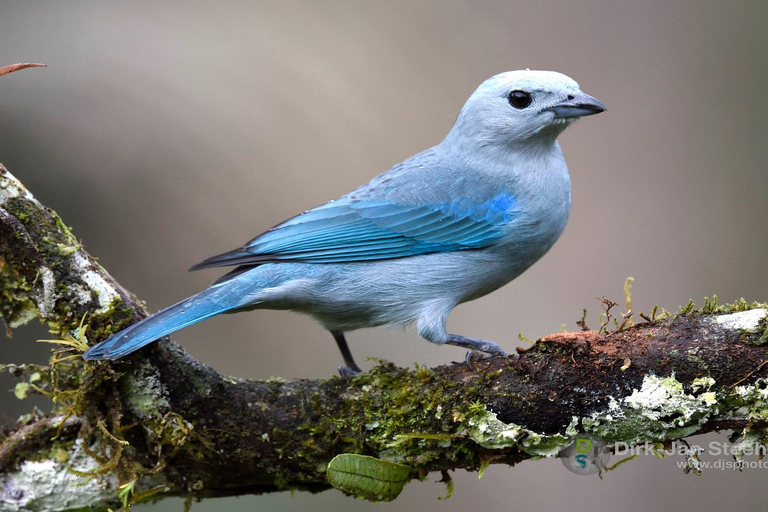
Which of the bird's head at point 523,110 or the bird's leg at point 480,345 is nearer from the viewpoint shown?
the bird's leg at point 480,345

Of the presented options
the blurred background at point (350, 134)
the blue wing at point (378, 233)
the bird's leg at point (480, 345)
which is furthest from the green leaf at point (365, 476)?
the blurred background at point (350, 134)

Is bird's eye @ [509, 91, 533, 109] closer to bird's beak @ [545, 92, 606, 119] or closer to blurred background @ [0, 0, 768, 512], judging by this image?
bird's beak @ [545, 92, 606, 119]

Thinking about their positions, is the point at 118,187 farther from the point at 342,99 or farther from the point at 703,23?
the point at 703,23

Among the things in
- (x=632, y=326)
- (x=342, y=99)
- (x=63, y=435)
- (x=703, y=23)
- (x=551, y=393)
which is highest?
(x=703, y=23)

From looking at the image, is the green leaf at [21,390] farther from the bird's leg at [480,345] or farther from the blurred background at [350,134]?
→ the blurred background at [350,134]

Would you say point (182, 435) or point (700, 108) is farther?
point (700, 108)

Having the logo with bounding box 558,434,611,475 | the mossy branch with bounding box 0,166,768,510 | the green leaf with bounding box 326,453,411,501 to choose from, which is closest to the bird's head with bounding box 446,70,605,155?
the mossy branch with bounding box 0,166,768,510

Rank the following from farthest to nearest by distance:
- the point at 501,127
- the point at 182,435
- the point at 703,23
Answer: the point at 703,23 → the point at 501,127 → the point at 182,435

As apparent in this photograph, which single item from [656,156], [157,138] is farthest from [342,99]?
[656,156]
